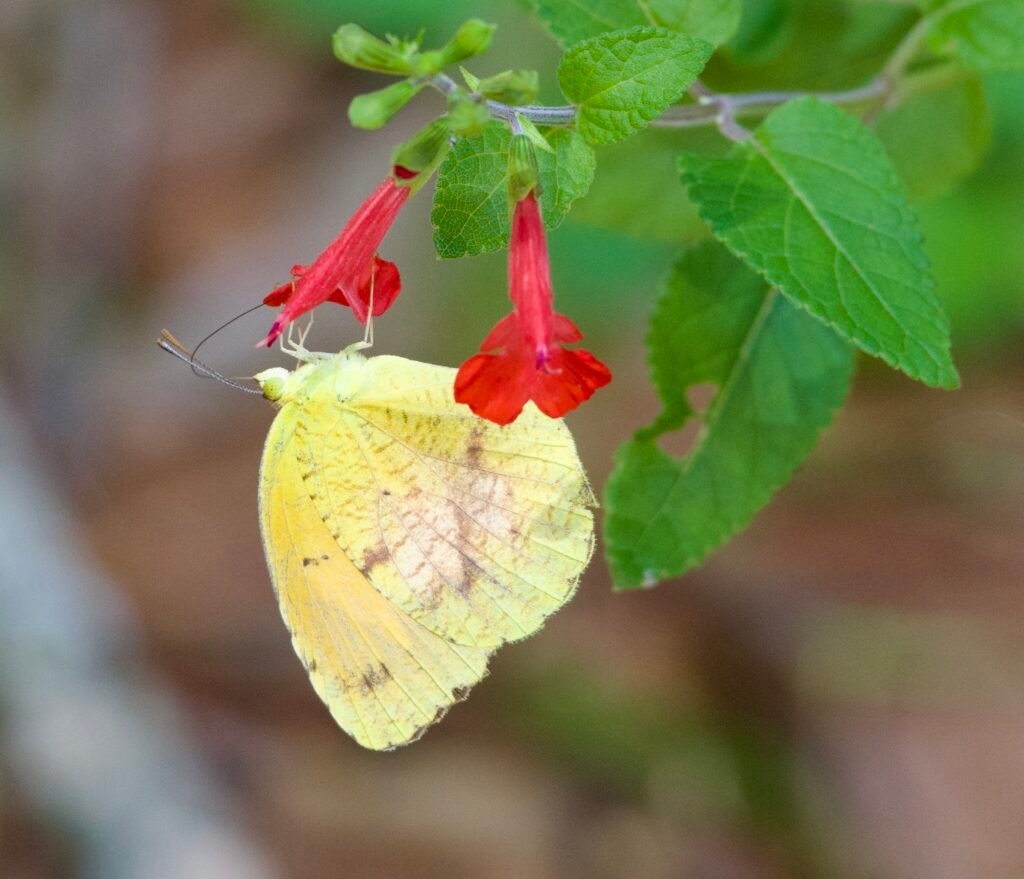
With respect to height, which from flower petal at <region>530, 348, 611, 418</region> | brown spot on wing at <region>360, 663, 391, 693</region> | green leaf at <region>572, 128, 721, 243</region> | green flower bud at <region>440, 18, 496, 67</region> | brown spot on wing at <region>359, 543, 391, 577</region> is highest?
green flower bud at <region>440, 18, 496, 67</region>

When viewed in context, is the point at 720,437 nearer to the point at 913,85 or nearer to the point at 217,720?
the point at 913,85

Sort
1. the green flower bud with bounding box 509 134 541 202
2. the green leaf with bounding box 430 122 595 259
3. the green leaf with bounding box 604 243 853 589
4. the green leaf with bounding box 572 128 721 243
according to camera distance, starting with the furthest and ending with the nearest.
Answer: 1. the green leaf with bounding box 572 128 721 243
2. the green leaf with bounding box 604 243 853 589
3. the green leaf with bounding box 430 122 595 259
4. the green flower bud with bounding box 509 134 541 202

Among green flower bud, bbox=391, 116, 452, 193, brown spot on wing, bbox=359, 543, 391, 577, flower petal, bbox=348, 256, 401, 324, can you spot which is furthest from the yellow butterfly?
green flower bud, bbox=391, 116, 452, 193

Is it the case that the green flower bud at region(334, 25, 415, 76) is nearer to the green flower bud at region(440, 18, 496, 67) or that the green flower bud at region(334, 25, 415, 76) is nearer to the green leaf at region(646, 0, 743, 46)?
the green flower bud at region(440, 18, 496, 67)

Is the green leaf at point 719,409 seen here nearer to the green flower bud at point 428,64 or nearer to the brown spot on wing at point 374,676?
the brown spot on wing at point 374,676

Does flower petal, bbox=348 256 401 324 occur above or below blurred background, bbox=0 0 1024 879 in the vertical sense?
above

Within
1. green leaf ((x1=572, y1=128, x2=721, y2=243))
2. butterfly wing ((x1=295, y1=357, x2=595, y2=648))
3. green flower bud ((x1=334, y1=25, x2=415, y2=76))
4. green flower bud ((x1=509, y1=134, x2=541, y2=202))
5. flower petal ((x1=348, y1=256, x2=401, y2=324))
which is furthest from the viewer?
green leaf ((x1=572, y1=128, x2=721, y2=243))
